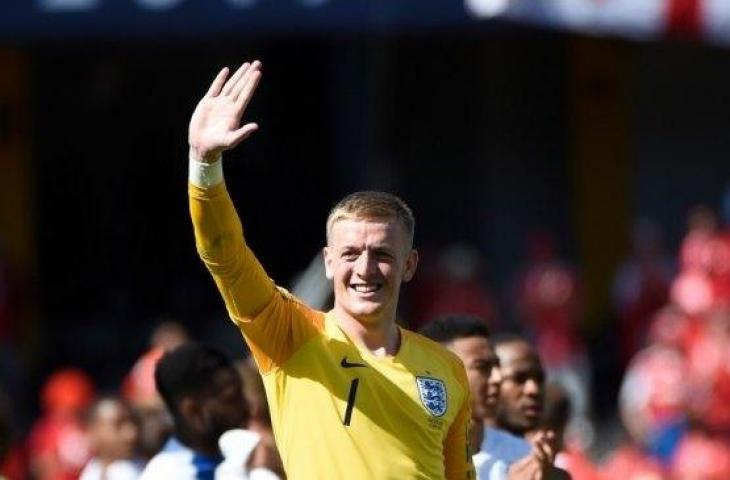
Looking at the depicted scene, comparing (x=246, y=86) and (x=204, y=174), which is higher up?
(x=246, y=86)

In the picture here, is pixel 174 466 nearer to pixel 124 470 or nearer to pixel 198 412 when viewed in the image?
pixel 198 412

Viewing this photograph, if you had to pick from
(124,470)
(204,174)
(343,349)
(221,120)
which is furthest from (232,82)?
(124,470)

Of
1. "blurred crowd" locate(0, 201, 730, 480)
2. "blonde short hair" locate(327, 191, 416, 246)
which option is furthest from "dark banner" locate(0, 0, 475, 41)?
"blonde short hair" locate(327, 191, 416, 246)

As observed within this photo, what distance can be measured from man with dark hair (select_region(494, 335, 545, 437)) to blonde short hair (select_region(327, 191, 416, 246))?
189 cm

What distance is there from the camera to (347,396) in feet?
19.4

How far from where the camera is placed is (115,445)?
10.3 metres

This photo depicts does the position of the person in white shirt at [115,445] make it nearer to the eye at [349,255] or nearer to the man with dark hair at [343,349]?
the man with dark hair at [343,349]

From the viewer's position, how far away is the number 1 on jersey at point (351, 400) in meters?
5.90

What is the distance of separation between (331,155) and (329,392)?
46.8 feet

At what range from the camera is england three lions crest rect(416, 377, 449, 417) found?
19.7 feet

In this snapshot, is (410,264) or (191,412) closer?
(410,264)

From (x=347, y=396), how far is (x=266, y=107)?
14.7 m

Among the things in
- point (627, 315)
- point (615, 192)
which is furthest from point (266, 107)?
point (627, 315)

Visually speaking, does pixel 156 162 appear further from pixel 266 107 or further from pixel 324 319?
pixel 324 319
